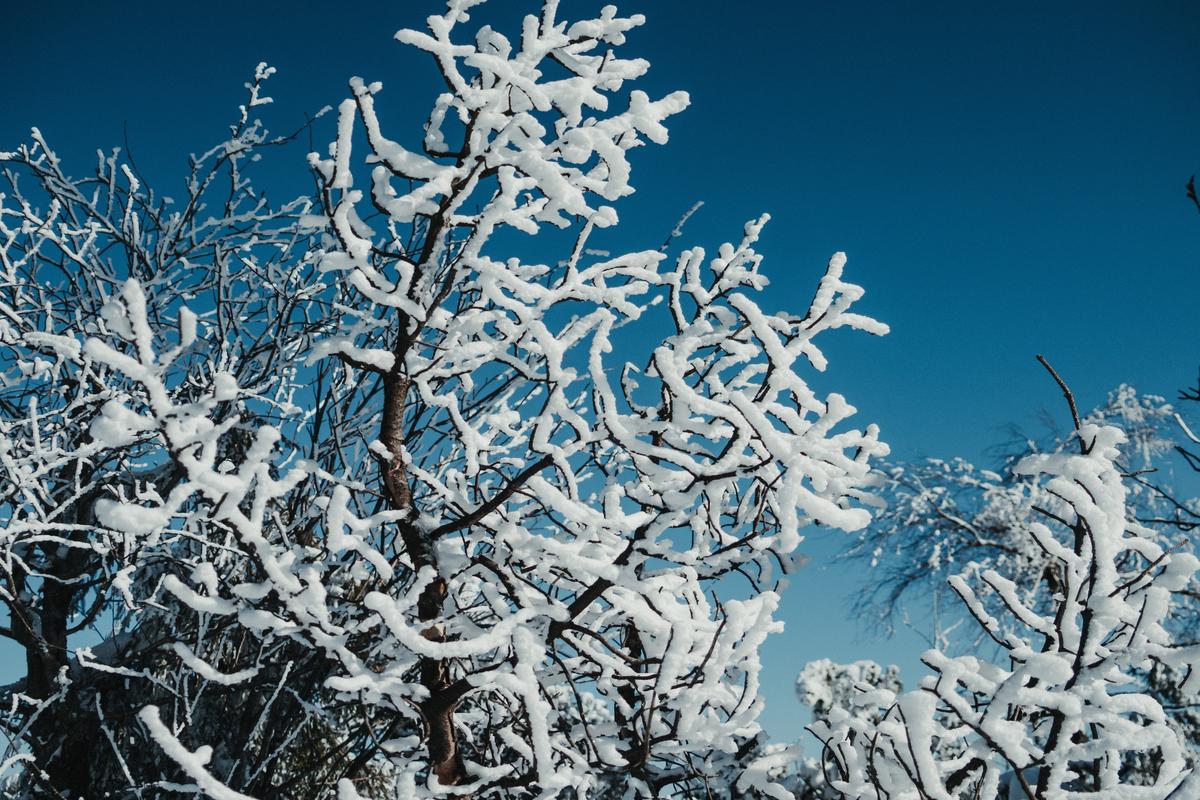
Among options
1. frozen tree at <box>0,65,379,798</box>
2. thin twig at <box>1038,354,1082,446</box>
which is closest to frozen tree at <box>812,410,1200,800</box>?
thin twig at <box>1038,354,1082,446</box>

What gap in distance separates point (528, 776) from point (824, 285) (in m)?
1.66

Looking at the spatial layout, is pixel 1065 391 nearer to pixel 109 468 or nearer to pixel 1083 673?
pixel 1083 673

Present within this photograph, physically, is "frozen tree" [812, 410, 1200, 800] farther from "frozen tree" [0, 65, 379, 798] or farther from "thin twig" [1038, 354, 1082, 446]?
"frozen tree" [0, 65, 379, 798]

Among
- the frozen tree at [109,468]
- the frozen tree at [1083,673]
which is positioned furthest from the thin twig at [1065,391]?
the frozen tree at [109,468]

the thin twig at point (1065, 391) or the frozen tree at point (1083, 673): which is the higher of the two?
the thin twig at point (1065, 391)

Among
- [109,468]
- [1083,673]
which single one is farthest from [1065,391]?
[109,468]

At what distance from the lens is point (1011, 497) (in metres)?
9.07

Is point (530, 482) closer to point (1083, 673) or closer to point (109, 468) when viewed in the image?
point (1083, 673)

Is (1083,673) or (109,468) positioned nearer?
(1083,673)

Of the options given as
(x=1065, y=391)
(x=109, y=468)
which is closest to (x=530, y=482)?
(x=1065, y=391)

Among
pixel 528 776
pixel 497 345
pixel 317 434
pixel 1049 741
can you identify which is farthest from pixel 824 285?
pixel 317 434

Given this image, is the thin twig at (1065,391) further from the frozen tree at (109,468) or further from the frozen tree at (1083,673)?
the frozen tree at (109,468)

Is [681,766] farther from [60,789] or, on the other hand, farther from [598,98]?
[60,789]

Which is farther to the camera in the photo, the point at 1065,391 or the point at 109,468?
the point at 109,468
